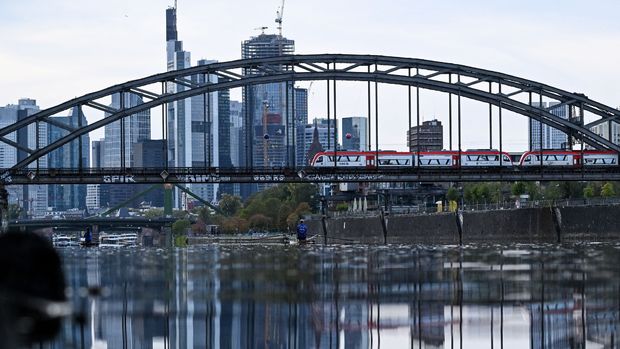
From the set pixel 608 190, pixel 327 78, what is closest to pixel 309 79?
pixel 327 78

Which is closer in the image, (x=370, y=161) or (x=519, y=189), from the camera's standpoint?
(x=370, y=161)

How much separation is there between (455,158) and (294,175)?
27.8 meters

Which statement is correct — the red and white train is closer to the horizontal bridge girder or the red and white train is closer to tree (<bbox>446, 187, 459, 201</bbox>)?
the horizontal bridge girder

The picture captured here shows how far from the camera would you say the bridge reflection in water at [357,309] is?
2281cm

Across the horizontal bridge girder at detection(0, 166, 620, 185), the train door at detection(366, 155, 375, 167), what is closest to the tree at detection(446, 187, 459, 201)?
the train door at detection(366, 155, 375, 167)

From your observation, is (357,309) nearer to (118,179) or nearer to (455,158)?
(118,179)

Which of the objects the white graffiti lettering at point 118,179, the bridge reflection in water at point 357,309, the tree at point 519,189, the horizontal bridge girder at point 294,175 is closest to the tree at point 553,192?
the tree at point 519,189

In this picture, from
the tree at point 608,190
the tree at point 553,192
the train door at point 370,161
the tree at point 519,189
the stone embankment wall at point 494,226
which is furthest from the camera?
the tree at point 519,189

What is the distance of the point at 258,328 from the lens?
24.8m

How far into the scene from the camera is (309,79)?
110250 mm

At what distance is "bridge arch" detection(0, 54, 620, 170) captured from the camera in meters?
108

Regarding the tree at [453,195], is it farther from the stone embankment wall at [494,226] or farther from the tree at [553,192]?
the stone embankment wall at [494,226]

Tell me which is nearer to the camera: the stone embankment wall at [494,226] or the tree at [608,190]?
the stone embankment wall at [494,226]

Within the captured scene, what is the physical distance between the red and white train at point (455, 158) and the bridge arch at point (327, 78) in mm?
19228
